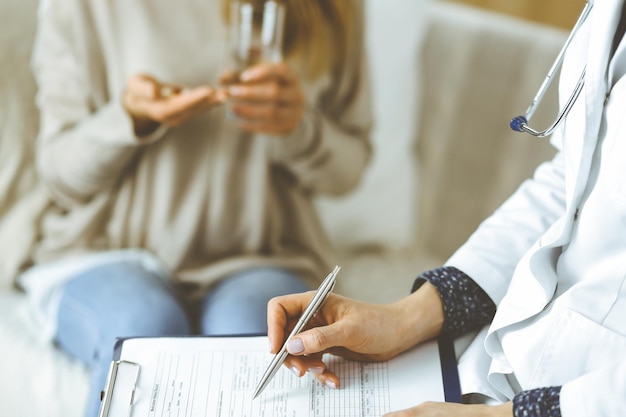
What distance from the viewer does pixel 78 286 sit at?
3.20 ft

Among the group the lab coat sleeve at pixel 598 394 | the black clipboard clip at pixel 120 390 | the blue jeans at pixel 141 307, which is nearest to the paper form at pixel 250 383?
the black clipboard clip at pixel 120 390

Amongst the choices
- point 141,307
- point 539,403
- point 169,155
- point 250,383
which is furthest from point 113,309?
point 539,403

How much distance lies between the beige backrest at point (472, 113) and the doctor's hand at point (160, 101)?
0.56 meters

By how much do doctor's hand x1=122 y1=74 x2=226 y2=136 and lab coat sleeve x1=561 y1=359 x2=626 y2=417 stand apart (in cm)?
56

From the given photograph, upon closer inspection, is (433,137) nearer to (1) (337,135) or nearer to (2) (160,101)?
(1) (337,135)

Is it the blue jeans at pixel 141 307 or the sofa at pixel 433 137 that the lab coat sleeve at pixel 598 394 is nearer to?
the blue jeans at pixel 141 307

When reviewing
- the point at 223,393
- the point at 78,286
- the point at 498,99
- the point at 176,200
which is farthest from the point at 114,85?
the point at 498,99

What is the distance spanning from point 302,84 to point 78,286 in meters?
0.43

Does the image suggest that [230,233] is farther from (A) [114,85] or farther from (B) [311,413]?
(B) [311,413]

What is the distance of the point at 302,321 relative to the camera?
23.9 inches

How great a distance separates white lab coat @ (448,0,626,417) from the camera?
0.55 meters

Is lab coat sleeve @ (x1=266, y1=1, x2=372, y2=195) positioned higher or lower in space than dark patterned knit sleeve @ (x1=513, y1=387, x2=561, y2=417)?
lower

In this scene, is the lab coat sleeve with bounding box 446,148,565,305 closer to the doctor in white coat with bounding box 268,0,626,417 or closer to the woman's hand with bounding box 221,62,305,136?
the doctor in white coat with bounding box 268,0,626,417

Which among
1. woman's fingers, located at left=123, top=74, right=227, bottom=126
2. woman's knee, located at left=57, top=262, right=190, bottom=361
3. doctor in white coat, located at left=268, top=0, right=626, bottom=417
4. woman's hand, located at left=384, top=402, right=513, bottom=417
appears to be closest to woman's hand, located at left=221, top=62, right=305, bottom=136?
woman's fingers, located at left=123, top=74, right=227, bottom=126
